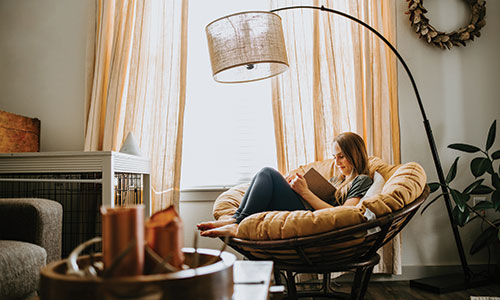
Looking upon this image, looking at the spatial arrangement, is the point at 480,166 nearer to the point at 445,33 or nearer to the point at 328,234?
the point at 445,33

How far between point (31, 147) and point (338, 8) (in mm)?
2334

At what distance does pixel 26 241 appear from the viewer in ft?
5.61

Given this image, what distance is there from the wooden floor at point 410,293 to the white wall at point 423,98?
0.28 meters

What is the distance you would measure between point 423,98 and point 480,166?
0.60 m

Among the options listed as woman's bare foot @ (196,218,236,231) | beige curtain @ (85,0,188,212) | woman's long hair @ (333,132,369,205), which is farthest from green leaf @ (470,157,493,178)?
beige curtain @ (85,0,188,212)

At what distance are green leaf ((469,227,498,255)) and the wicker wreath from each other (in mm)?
1245

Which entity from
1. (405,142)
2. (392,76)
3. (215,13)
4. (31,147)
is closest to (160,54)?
(215,13)

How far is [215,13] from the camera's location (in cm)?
312

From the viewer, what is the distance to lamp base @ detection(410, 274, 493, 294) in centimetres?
239

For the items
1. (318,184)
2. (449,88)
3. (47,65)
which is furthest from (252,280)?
(47,65)

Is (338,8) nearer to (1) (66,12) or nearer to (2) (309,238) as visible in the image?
(2) (309,238)

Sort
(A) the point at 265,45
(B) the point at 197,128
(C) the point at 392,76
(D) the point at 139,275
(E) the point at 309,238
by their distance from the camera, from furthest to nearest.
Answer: (B) the point at 197,128
(C) the point at 392,76
(A) the point at 265,45
(E) the point at 309,238
(D) the point at 139,275

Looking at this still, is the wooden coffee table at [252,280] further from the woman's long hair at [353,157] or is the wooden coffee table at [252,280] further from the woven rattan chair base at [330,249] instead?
the woman's long hair at [353,157]

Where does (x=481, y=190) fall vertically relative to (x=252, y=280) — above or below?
above
